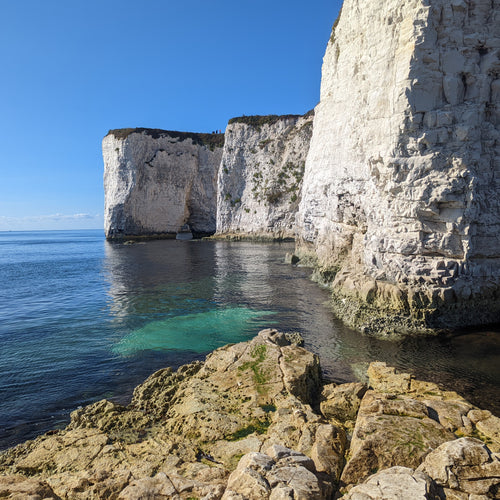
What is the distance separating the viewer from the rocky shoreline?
405cm

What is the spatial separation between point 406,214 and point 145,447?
39.8ft

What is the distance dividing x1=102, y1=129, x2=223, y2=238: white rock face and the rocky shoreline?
193 ft

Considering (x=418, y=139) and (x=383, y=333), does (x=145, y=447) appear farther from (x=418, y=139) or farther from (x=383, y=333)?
(x=418, y=139)

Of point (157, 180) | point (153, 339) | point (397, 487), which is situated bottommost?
point (153, 339)

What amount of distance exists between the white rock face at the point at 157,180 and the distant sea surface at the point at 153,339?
39.1 m

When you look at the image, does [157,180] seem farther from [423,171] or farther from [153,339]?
[423,171]

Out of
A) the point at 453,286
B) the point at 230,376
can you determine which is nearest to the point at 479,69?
the point at 453,286

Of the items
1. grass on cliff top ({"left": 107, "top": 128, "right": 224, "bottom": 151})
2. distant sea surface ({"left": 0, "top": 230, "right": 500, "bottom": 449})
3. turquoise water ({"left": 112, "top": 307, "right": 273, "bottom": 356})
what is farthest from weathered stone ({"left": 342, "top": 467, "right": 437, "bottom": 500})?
grass on cliff top ({"left": 107, "top": 128, "right": 224, "bottom": 151})

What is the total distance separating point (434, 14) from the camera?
13.2 metres

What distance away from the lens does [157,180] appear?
6488 centimetres

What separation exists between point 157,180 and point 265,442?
63.9m

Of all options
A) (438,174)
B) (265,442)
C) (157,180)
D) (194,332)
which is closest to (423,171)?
(438,174)

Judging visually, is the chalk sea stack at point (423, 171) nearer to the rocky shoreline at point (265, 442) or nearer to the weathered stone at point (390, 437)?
the rocky shoreline at point (265, 442)

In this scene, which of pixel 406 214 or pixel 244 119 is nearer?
Answer: pixel 406 214
